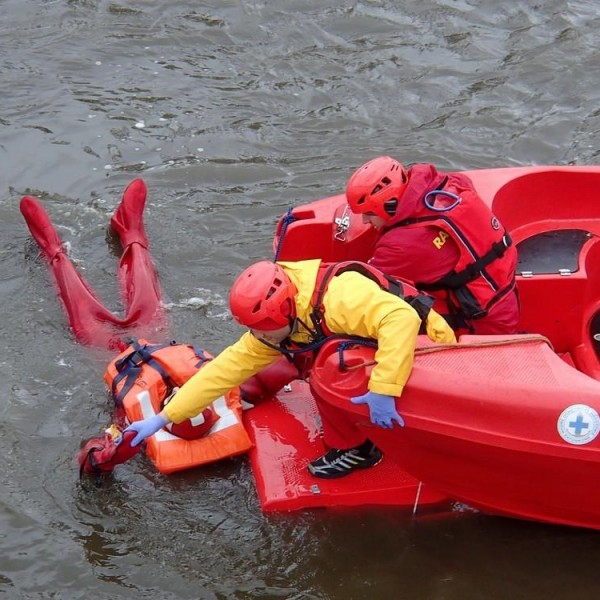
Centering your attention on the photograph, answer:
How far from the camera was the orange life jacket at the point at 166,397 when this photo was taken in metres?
4.77

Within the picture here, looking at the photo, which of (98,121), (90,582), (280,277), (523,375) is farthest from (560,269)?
(98,121)

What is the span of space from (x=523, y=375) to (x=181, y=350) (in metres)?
2.00

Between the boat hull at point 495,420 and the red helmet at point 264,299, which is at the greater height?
the red helmet at point 264,299

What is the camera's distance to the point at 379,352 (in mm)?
3912

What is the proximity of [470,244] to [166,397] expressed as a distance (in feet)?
5.82

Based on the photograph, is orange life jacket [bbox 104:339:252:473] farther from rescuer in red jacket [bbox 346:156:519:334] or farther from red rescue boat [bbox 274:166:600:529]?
rescuer in red jacket [bbox 346:156:519:334]

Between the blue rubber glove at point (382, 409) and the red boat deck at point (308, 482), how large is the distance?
2.21ft

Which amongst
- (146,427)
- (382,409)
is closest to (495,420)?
(382,409)

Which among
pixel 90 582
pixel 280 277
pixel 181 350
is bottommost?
pixel 90 582

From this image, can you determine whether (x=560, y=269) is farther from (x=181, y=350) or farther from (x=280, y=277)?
(x=181, y=350)

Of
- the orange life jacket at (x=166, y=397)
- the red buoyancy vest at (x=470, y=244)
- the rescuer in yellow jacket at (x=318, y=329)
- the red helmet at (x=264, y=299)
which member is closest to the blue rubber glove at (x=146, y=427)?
the rescuer in yellow jacket at (x=318, y=329)

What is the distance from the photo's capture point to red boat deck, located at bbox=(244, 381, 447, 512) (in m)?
4.51

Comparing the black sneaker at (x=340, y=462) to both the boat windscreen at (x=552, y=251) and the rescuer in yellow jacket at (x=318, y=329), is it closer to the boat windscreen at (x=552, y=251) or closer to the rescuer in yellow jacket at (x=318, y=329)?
the rescuer in yellow jacket at (x=318, y=329)

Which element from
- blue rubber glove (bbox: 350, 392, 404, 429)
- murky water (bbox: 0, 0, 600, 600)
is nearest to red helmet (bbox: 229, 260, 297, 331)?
blue rubber glove (bbox: 350, 392, 404, 429)
